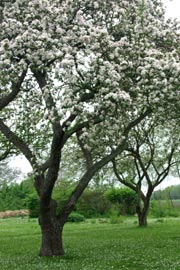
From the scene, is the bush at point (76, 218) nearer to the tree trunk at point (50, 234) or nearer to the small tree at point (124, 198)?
the small tree at point (124, 198)

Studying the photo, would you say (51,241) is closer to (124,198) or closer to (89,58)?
(89,58)

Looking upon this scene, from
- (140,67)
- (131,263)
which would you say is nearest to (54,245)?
(131,263)

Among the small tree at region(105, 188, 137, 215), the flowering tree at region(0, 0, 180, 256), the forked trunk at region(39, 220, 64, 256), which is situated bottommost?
the forked trunk at region(39, 220, 64, 256)

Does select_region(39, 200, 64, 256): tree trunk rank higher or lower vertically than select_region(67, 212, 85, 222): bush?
lower

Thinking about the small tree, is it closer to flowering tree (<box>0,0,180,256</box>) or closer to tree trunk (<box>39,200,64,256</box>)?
tree trunk (<box>39,200,64,256</box>)

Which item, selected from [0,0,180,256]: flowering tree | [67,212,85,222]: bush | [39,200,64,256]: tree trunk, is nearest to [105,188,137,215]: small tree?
[67,212,85,222]: bush

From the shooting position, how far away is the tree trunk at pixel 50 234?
18672 mm

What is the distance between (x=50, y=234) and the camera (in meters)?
18.7

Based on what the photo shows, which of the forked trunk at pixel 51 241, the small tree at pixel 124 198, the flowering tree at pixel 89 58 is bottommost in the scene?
the forked trunk at pixel 51 241

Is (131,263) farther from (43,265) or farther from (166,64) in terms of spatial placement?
(166,64)

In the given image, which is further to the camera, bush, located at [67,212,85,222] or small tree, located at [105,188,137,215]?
small tree, located at [105,188,137,215]

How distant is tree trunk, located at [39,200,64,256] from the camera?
735 inches

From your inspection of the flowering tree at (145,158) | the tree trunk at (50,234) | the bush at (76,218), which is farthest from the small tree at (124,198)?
the tree trunk at (50,234)

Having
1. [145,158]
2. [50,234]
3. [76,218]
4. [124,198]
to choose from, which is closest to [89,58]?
[50,234]
